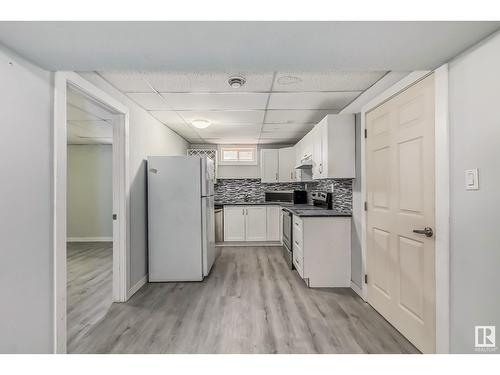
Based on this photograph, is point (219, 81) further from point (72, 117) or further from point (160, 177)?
point (72, 117)

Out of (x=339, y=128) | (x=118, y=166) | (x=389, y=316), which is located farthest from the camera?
(x=339, y=128)

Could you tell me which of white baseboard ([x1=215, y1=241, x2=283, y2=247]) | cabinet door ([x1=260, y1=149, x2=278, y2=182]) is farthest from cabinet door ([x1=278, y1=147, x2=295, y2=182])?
white baseboard ([x1=215, y1=241, x2=283, y2=247])

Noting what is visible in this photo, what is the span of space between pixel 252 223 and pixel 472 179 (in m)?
4.01

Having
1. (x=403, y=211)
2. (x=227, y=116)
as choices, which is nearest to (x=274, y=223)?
(x=227, y=116)

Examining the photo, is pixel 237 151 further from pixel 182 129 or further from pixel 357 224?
pixel 357 224

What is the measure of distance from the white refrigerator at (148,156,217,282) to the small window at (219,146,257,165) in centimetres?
243

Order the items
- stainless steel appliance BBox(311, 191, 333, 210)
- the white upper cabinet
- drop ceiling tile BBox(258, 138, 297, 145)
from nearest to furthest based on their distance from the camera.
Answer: the white upper cabinet → stainless steel appliance BBox(311, 191, 333, 210) → drop ceiling tile BBox(258, 138, 297, 145)

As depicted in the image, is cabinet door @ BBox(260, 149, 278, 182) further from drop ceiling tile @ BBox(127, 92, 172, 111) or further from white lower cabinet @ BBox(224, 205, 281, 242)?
drop ceiling tile @ BBox(127, 92, 172, 111)

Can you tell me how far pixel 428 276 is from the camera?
1.77 metres

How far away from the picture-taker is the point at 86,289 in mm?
3000

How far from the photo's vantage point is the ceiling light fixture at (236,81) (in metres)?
Answer: 2.27

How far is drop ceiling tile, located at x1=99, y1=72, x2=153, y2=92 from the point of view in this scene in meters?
2.18
